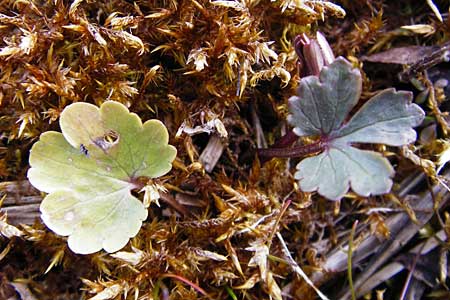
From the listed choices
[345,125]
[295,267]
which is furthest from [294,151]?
[295,267]

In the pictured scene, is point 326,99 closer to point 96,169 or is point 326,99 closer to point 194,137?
point 194,137

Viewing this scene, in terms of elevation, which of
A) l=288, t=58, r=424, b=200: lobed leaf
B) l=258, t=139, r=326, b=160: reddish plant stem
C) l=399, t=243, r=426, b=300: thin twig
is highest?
l=288, t=58, r=424, b=200: lobed leaf

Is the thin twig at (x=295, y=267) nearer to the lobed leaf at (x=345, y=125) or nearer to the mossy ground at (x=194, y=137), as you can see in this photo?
the mossy ground at (x=194, y=137)

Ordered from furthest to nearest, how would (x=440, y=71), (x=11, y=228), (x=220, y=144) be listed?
(x=440, y=71) < (x=220, y=144) < (x=11, y=228)

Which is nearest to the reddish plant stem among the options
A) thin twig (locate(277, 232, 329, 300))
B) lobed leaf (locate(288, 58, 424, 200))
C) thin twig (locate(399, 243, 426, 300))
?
lobed leaf (locate(288, 58, 424, 200))

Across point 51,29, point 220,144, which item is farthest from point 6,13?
point 220,144

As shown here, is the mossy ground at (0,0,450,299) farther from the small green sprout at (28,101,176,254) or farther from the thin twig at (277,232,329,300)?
the small green sprout at (28,101,176,254)

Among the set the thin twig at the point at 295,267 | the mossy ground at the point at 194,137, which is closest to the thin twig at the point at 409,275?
the mossy ground at the point at 194,137

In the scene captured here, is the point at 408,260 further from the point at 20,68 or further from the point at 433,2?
the point at 20,68
